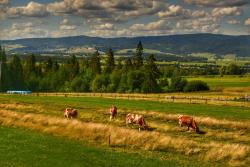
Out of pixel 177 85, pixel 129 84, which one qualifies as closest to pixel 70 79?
pixel 129 84

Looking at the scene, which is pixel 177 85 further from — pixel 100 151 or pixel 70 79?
pixel 100 151

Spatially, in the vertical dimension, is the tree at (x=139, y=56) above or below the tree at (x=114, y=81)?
above

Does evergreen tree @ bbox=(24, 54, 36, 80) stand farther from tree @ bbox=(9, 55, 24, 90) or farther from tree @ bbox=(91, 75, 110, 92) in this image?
tree @ bbox=(91, 75, 110, 92)

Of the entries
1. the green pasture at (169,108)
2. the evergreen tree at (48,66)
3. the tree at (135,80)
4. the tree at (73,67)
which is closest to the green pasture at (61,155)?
the green pasture at (169,108)

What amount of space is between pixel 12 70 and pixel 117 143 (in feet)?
467

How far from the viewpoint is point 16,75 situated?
563 ft

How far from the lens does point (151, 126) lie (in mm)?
46344

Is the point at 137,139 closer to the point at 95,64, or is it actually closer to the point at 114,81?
the point at 114,81

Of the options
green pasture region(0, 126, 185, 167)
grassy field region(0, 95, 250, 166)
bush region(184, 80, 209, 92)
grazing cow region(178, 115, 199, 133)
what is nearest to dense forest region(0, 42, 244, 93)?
bush region(184, 80, 209, 92)

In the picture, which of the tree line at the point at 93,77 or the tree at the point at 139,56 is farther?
the tree at the point at 139,56

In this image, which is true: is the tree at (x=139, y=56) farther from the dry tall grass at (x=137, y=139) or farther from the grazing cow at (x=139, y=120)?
the dry tall grass at (x=137, y=139)

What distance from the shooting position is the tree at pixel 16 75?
170m

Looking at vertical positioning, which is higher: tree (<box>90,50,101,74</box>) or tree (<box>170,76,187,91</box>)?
tree (<box>90,50,101,74</box>)

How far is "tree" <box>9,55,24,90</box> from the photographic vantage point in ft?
557
